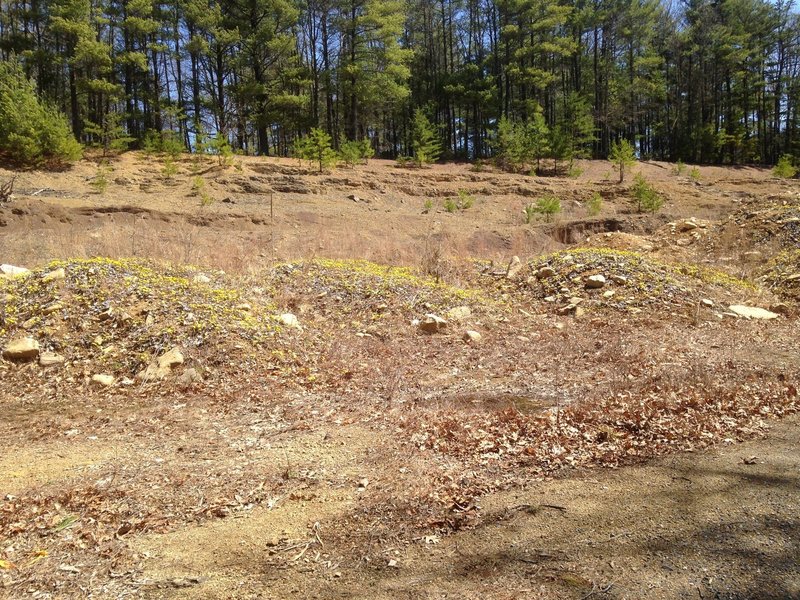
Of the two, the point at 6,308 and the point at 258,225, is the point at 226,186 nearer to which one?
the point at 258,225

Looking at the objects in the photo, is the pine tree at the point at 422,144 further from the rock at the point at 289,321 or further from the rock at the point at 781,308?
the rock at the point at 289,321

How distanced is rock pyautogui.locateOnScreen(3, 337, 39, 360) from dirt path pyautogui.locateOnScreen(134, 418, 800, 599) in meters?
4.31

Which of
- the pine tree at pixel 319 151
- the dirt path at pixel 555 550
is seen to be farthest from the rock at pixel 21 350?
the pine tree at pixel 319 151

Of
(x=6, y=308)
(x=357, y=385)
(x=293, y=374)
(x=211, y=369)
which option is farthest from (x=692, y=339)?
(x=6, y=308)

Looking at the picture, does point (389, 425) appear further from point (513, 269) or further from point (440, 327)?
point (513, 269)

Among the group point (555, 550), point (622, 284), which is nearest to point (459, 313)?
point (622, 284)

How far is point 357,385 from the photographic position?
257 inches

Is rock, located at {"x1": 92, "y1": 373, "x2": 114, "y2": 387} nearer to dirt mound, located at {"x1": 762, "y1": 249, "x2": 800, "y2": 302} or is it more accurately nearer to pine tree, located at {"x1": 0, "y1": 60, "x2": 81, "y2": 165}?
dirt mound, located at {"x1": 762, "y1": 249, "x2": 800, "y2": 302}

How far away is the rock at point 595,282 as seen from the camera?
10.7 meters

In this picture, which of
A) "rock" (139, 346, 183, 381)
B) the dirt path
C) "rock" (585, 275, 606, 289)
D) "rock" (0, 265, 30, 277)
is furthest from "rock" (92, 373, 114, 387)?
"rock" (585, 275, 606, 289)

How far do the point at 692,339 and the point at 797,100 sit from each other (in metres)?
41.9

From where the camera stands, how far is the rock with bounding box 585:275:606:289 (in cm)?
1070

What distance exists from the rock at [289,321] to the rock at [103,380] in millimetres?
2399

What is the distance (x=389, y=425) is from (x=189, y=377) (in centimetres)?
264
